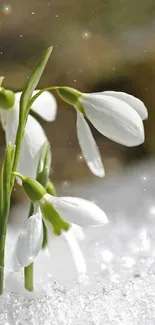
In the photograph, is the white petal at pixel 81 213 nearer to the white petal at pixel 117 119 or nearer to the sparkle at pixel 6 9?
the white petal at pixel 117 119

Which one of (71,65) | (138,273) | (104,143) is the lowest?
(104,143)

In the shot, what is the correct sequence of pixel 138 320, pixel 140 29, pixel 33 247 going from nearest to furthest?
→ pixel 33 247, pixel 138 320, pixel 140 29

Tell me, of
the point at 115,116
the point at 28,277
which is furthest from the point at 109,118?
the point at 28,277

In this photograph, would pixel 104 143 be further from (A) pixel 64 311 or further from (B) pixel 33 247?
(B) pixel 33 247

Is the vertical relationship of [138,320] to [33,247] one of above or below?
below

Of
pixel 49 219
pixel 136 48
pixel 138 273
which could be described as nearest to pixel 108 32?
pixel 136 48

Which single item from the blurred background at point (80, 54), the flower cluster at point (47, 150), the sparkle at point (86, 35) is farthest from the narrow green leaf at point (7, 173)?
the sparkle at point (86, 35)

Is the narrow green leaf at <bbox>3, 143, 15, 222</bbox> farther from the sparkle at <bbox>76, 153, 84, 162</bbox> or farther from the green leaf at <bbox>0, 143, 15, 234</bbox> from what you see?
the sparkle at <bbox>76, 153, 84, 162</bbox>
